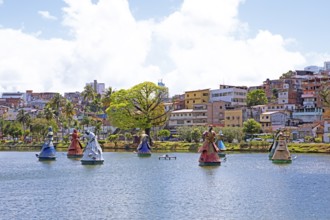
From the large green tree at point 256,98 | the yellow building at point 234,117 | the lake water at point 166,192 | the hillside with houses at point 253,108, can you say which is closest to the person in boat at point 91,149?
the lake water at point 166,192

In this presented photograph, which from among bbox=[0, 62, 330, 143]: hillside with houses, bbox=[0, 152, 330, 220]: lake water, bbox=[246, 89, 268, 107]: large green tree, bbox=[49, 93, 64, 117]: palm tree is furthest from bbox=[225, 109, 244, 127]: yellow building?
bbox=[0, 152, 330, 220]: lake water

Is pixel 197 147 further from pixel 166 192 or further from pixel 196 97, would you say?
pixel 166 192

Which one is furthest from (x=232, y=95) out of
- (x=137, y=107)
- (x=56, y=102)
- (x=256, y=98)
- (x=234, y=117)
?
(x=56, y=102)

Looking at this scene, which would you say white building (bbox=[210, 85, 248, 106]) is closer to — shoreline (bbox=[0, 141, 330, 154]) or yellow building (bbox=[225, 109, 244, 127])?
yellow building (bbox=[225, 109, 244, 127])

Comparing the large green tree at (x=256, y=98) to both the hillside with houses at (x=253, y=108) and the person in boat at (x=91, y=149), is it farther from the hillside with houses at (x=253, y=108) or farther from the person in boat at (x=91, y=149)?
the person in boat at (x=91, y=149)

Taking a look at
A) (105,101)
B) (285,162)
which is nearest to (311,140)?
Answer: (285,162)

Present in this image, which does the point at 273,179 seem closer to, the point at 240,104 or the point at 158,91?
the point at 158,91

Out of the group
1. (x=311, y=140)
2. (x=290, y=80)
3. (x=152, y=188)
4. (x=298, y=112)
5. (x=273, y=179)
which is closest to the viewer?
(x=152, y=188)

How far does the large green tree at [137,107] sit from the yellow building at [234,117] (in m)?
27.8

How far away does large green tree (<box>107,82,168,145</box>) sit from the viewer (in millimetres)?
118812

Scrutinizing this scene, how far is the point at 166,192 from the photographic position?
45312 millimetres

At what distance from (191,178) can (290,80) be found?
115 m

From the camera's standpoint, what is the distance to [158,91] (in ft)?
394

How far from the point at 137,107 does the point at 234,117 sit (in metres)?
33.1
